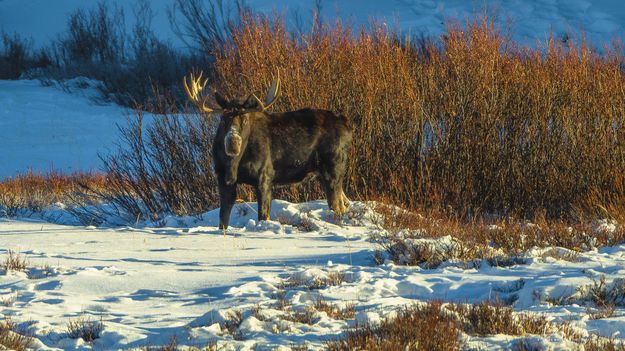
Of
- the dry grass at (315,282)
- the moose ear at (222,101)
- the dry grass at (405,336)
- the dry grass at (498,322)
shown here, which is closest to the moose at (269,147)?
the moose ear at (222,101)

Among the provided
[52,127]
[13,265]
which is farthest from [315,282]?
[52,127]

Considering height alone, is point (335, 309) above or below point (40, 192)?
above

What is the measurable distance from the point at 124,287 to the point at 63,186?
34.3ft

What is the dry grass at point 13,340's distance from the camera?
4891 millimetres

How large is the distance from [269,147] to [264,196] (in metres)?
0.57

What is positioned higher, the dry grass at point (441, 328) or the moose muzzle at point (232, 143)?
the moose muzzle at point (232, 143)

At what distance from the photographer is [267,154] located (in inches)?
410

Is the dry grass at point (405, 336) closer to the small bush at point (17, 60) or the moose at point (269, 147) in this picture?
the moose at point (269, 147)

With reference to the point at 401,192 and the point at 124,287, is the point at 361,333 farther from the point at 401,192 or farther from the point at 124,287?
the point at 401,192

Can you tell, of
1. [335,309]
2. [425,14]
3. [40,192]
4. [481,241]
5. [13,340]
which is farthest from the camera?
[425,14]

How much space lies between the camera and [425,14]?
151 ft

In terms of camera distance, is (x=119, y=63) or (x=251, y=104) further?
(x=119, y=63)

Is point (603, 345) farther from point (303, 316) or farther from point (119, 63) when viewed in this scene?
point (119, 63)

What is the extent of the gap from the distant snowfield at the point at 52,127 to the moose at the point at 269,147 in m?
12.5
